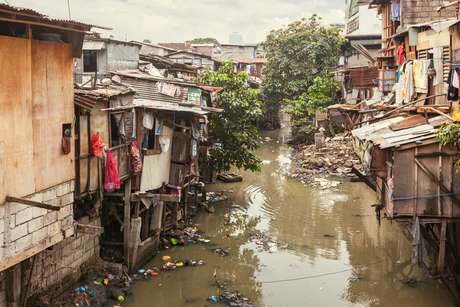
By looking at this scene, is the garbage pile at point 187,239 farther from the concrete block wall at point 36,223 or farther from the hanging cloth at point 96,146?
the concrete block wall at point 36,223

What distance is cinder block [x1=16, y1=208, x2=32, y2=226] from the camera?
27.9 feet

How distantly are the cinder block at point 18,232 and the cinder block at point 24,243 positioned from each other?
0.08 meters

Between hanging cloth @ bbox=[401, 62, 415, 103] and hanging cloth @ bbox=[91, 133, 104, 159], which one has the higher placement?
hanging cloth @ bbox=[401, 62, 415, 103]

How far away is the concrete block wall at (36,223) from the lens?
822cm

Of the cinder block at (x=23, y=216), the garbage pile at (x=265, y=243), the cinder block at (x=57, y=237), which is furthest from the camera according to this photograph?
the garbage pile at (x=265, y=243)

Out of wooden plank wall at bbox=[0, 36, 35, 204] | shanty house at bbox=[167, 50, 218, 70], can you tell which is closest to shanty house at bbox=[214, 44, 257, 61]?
shanty house at bbox=[167, 50, 218, 70]

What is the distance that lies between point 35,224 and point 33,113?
2020 millimetres

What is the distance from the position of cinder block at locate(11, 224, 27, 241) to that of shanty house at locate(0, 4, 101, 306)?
0.06 ft

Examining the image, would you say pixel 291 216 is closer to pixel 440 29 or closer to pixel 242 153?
pixel 242 153

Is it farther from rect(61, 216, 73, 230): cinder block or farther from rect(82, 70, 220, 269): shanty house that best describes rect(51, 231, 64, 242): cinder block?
rect(82, 70, 220, 269): shanty house

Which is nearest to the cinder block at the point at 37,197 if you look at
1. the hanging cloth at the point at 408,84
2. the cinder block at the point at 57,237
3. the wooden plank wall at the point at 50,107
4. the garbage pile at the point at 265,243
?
the wooden plank wall at the point at 50,107

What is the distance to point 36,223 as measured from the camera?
909 cm

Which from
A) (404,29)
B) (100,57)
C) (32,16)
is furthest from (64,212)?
(404,29)

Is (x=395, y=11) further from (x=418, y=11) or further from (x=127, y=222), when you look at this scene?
(x=127, y=222)
